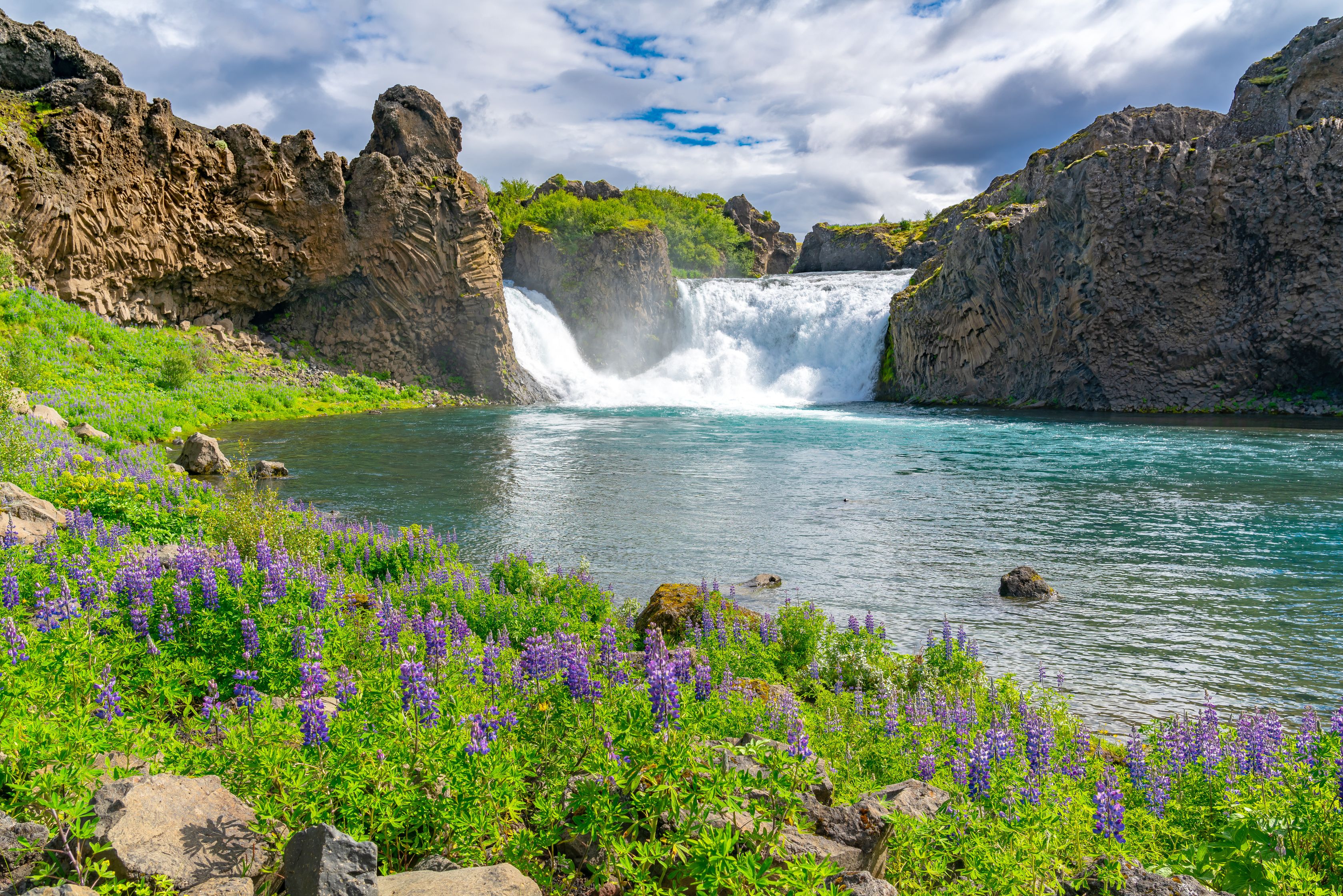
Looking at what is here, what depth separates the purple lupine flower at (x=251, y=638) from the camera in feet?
18.1

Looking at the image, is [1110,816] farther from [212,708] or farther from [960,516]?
[960,516]

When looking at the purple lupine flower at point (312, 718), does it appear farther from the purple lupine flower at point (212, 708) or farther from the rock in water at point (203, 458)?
the rock in water at point (203, 458)

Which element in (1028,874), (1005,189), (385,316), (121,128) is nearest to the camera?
(1028,874)

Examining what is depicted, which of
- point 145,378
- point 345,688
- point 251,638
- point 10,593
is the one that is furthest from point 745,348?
point 345,688

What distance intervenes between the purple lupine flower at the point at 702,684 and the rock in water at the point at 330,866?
246 cm

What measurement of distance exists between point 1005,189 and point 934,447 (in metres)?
36.7

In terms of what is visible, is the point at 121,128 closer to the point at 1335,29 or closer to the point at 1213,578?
the point at 1213,578

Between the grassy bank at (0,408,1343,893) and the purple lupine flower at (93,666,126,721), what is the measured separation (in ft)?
0.08

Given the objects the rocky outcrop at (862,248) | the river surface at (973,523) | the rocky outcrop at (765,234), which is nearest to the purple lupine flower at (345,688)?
the river surface at (973,523)

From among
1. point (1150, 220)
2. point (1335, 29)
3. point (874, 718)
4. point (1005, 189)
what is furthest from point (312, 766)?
point (1335, 29)

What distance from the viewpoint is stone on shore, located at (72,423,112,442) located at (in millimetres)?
20016

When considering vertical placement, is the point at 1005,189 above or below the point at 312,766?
above

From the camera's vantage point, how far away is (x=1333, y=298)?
38.0m

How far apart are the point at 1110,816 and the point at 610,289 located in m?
59.5
